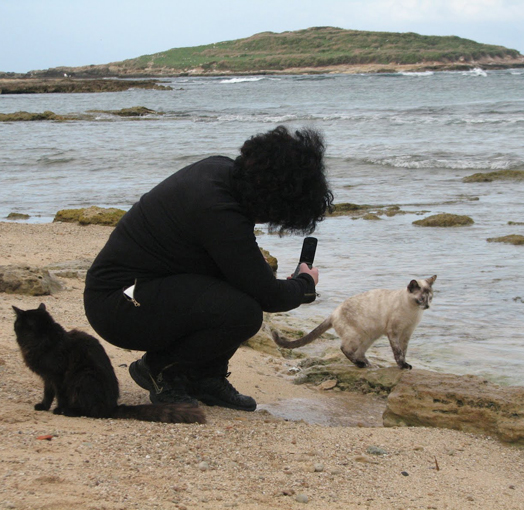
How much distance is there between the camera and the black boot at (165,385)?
412cm

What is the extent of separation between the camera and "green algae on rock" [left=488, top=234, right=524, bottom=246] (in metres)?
9.90

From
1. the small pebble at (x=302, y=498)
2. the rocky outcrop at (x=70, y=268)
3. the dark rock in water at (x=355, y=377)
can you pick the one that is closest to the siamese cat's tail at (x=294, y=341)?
the dark rock in water at (x=355, y=377)

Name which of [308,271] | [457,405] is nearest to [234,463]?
[308,271]

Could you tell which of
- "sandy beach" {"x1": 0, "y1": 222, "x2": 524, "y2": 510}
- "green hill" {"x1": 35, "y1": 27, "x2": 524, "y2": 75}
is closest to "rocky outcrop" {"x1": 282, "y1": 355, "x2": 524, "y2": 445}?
"sandy beach" {"x1": 0, "y1": 222, "x2": 524, "y2": 510}

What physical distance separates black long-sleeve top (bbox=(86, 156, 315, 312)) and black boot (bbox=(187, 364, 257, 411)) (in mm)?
618

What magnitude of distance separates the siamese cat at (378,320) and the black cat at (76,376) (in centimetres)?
207

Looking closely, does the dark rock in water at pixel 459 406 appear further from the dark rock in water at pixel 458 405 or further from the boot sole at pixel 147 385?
the boot sole at pixel 147 385

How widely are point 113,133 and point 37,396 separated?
87.5 ft

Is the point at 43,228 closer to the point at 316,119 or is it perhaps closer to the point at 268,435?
the point at 268,435

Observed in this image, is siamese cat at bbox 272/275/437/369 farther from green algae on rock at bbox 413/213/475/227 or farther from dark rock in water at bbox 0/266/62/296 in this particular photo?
green algae on rock at bbox 413/213/475/227

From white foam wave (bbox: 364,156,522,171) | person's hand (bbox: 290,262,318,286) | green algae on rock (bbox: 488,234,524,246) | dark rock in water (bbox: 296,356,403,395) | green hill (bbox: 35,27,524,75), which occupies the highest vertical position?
green hill (bbox: 35,27,524,75)

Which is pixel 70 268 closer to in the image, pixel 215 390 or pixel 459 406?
pixel 215 390

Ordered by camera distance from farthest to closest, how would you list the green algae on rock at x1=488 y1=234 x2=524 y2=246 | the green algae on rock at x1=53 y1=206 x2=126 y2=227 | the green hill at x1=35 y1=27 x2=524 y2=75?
1. the green hill at x1=35 y1=27 x2=524 y2=75
2. the green algae on rock at x1=53 y1=206 x2=126 y2=227
3. the green algae on rock at x1=488 y1=234 x2=524 y2=246

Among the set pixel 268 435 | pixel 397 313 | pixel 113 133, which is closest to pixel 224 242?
pixel 268 435
